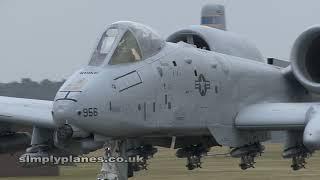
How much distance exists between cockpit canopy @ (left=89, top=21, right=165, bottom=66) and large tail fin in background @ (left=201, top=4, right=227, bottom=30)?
23.2ft

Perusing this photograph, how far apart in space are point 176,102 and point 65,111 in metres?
2.71

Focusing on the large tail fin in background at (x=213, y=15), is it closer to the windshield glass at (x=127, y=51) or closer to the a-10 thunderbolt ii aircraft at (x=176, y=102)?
the a-10 thunderbolt ii aircraft at (x=176, y=102)

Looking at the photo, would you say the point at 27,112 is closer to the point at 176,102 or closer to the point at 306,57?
the point at 176,102

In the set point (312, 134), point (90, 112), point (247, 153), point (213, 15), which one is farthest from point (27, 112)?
point (213, 15)

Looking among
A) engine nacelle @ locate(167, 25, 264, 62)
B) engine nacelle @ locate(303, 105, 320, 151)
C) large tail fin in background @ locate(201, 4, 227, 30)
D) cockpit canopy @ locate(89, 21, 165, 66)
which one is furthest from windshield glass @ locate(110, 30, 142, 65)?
large tail fin in background @ locate(201, 4, 227, 30)

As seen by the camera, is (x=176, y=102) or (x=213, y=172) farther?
(x=213, y=172)

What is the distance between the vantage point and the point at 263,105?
23.8 metres

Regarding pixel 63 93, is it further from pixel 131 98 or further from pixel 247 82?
pixel 247 82

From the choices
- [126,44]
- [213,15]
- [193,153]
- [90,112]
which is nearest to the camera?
[90,112]

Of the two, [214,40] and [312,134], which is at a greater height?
[214,40]

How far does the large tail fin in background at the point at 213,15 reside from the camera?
94.8 feet

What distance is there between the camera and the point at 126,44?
70.1 ft

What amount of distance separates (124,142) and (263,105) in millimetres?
3673

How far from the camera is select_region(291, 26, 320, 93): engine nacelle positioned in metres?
24.4
